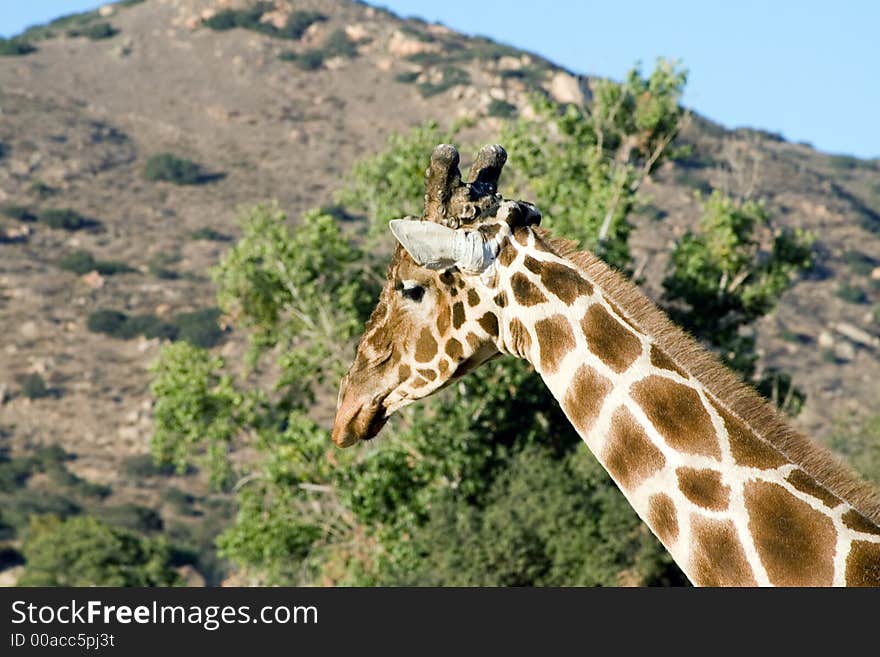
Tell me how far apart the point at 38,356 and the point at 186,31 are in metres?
44.5

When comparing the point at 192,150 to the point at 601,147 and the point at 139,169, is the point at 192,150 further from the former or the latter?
the point at 601,147

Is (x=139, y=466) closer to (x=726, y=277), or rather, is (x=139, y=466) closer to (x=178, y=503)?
(x=178, y=503)

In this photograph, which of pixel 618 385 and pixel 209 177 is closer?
pixel 618 385

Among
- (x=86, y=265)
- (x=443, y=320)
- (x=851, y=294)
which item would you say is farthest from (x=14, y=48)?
(x=443, y=320)

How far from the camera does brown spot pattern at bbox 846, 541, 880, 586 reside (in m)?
5.18

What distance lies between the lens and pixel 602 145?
24875 millimetres

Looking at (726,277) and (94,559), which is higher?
(726,277)

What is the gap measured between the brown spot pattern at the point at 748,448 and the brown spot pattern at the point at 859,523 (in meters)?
0.31

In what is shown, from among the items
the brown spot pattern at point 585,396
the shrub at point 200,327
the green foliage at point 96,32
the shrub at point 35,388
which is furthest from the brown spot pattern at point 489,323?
the green foliage at point 96,32

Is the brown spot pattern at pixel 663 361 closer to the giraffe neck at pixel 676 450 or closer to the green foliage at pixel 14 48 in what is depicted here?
the giraffe neck at pixel 676 450

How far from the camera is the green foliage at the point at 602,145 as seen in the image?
23.6 metres

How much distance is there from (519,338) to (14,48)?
8523 cm

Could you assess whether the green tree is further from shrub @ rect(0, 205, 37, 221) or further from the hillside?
shrub @ rect(0, 205, 37, 221)
